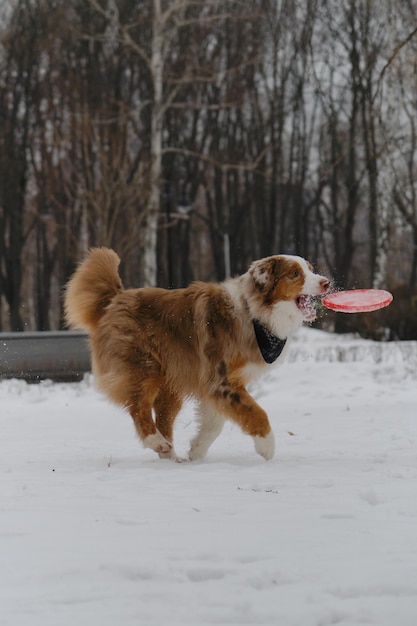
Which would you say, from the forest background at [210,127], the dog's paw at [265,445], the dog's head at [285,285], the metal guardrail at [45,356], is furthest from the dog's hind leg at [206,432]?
the forest background at [210,127]

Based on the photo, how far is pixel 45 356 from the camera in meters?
14.0

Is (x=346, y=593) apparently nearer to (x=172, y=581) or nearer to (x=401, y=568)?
(x=401, y=568)

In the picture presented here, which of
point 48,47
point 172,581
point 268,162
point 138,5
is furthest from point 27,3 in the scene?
point 172,581

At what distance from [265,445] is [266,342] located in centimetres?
76

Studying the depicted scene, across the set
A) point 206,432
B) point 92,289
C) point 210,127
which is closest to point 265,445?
point 206,432

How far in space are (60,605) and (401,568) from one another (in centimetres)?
138

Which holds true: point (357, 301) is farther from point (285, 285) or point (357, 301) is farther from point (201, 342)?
point (201, 342)

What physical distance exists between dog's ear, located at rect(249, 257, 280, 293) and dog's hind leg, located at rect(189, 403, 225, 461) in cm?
100

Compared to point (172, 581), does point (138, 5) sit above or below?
above

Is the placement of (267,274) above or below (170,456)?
above

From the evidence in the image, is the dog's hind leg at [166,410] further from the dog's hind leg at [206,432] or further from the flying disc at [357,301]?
the flying disc at [357,301]

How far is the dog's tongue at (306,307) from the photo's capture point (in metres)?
6.39

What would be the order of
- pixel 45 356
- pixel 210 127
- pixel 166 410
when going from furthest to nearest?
1. pixel 210 127
2. pixel 45 356
3. pixel 166 410

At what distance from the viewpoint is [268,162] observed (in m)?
35.5
